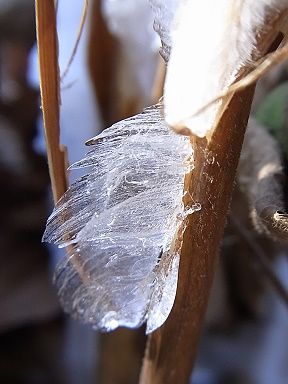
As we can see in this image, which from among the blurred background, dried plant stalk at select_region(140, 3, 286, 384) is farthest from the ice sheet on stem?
the blurred background

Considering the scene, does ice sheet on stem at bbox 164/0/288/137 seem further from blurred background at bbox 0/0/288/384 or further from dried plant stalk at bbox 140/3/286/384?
blurred background at bbox 0/0/288/384

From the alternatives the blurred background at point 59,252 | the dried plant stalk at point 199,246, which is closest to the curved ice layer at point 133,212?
the dried plant stalk at point 199,246

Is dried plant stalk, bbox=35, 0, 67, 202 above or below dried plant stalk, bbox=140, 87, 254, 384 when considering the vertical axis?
above

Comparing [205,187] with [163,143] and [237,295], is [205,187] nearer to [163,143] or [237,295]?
[163,143]

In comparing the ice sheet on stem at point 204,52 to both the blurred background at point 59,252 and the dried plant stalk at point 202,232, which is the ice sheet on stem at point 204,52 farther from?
the blurred background at point 59,252

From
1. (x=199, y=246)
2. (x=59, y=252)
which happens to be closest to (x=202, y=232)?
(x=199, y=246)

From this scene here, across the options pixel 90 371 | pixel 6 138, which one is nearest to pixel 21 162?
pixel 6 138
